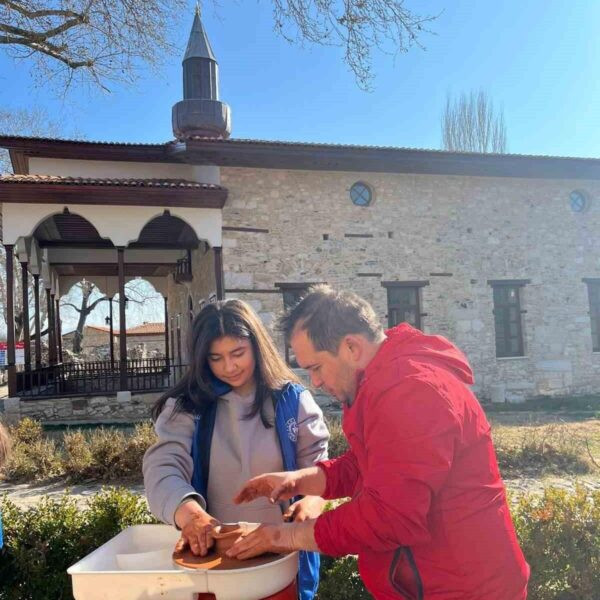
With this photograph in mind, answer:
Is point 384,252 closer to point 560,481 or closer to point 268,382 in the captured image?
point 560,481

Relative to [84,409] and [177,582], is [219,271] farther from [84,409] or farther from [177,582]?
[177,582]

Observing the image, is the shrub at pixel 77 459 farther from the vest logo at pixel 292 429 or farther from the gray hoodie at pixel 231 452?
the vest logo at pixel 292 429

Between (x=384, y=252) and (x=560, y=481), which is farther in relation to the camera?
(x=384, y=252)

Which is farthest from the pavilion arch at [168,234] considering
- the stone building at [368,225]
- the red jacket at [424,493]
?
the red jacket at [424,493]

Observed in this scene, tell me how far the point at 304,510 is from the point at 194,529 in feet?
1.30

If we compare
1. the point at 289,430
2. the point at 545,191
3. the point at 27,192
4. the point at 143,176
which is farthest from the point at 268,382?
the point at 545,191

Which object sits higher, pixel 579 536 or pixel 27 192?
pixel 27 192

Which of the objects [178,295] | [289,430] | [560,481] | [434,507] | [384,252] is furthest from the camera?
[178,295]

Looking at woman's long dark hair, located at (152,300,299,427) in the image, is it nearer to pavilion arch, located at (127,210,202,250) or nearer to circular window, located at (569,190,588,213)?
Answer: pavilion arch, located at (127,210,202,250)

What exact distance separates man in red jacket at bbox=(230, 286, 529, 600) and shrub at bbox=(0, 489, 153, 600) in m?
1.66

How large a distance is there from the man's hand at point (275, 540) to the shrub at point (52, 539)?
165cm

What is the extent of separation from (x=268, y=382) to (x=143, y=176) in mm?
11676

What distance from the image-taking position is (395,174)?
41.8 feet

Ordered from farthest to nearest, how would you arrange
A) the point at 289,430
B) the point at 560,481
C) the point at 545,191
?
the point at 545,191, the point at 560,481, the point at 289,430
